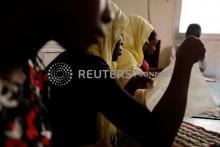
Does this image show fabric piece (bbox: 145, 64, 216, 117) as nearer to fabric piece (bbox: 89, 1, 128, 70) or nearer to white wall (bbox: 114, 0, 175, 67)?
fabric piece (bbox: 89, 1, 128, 70)

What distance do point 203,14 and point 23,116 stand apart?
2919 mm

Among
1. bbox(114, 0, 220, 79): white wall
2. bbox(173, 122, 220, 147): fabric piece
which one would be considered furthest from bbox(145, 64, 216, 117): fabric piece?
bbox(114, 0, 220, 79): white wall

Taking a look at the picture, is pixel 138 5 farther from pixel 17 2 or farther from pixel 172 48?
pixel 17 2

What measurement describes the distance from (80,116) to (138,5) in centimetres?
230

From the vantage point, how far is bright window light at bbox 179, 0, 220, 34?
293cm

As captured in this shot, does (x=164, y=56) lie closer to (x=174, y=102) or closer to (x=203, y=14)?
(x=203, y=14)

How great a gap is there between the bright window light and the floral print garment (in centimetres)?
274

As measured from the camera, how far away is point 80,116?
80cm

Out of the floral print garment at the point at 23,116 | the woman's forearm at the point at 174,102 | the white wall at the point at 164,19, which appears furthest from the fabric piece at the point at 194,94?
the white wall at the point at 164,19

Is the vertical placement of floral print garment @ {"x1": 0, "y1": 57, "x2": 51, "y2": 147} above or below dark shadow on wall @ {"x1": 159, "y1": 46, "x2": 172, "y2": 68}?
above

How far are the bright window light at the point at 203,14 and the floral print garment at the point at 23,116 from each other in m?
2.74

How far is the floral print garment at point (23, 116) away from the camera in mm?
347

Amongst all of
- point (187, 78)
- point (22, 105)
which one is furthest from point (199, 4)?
point (22, 105)

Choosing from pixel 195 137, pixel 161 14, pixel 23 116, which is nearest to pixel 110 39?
pixel 195 137
